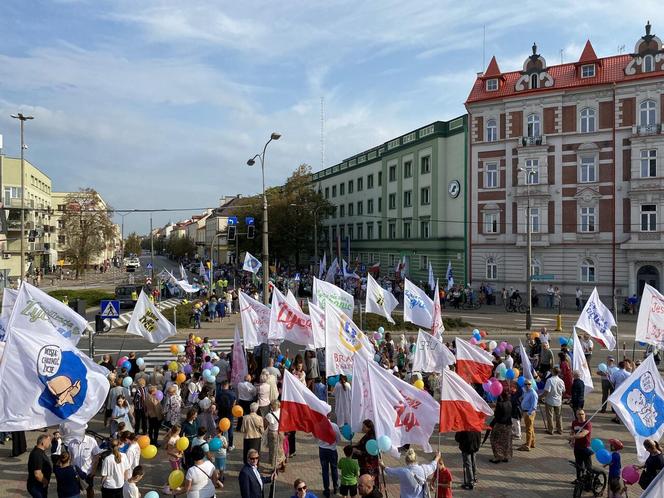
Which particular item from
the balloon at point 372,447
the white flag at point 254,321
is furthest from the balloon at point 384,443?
the white flag at point 254,321

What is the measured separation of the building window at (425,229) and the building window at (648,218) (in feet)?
54.8

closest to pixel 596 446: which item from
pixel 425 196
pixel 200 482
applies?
pixel 200 482

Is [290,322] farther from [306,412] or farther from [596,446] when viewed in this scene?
[596,446]

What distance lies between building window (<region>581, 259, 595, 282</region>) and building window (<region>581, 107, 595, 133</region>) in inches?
353

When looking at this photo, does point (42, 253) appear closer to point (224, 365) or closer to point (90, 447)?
point (224, 365)

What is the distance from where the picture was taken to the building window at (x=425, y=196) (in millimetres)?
48781

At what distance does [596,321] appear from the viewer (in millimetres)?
16453

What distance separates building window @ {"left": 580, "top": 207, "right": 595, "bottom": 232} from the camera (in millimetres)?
38312

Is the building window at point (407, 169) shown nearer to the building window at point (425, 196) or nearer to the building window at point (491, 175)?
the building window at point (425, 196)

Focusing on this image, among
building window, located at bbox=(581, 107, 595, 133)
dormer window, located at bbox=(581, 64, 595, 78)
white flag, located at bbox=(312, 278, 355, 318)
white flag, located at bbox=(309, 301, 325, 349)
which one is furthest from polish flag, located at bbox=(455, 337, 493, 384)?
dormer window, located at bbox=(581, 64, 595, 78)

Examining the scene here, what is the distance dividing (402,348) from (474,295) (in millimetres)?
25813

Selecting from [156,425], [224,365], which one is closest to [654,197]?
[224,365]

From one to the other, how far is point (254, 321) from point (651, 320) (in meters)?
10.6

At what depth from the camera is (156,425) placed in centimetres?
1198
